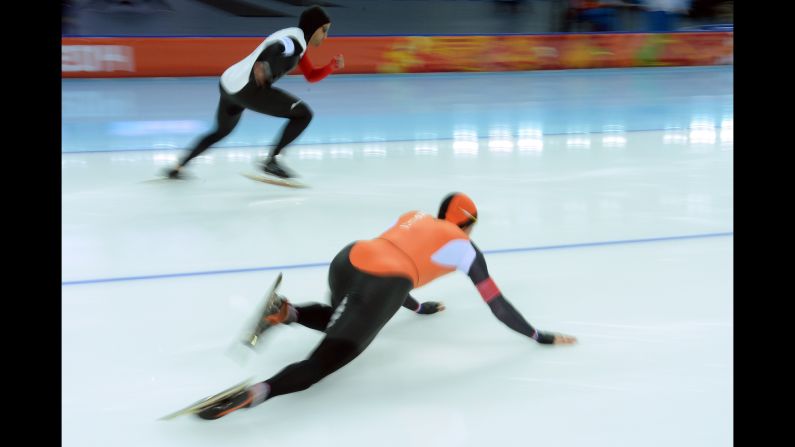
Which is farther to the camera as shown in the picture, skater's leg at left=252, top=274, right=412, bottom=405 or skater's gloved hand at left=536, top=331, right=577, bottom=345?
skater's gloved hand at left=536, top=331, right=577, bottom=345

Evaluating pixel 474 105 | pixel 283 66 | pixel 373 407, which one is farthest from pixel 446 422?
pixel 474 105

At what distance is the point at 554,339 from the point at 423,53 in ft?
33.1

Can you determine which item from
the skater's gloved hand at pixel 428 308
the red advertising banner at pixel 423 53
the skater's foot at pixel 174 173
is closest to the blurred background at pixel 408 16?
the red advertising banner at pixel 423 53

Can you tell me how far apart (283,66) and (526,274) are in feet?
7.75

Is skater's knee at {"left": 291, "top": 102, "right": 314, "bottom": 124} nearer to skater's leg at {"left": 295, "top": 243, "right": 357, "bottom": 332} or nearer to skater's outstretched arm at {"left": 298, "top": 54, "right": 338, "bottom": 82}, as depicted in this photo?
skater's outstretched arm at {"left": 298, "top": 54, "right": 338, "bottom": 82}

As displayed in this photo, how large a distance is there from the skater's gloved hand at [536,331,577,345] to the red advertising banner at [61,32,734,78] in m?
9.42

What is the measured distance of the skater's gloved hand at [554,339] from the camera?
8.81 ft

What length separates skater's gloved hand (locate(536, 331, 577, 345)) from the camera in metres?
2.69

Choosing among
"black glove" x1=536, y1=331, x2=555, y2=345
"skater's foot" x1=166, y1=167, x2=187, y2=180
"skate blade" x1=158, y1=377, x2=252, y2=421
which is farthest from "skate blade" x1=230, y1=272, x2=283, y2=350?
"skater's foot" x1=166, y1=167, x2=187, y2=180

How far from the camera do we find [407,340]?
9.34 feet

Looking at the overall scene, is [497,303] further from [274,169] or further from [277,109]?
[277,109]

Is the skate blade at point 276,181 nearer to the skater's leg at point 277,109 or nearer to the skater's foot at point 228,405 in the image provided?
the skater's leg at point 277,109

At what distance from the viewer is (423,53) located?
40.4ft
